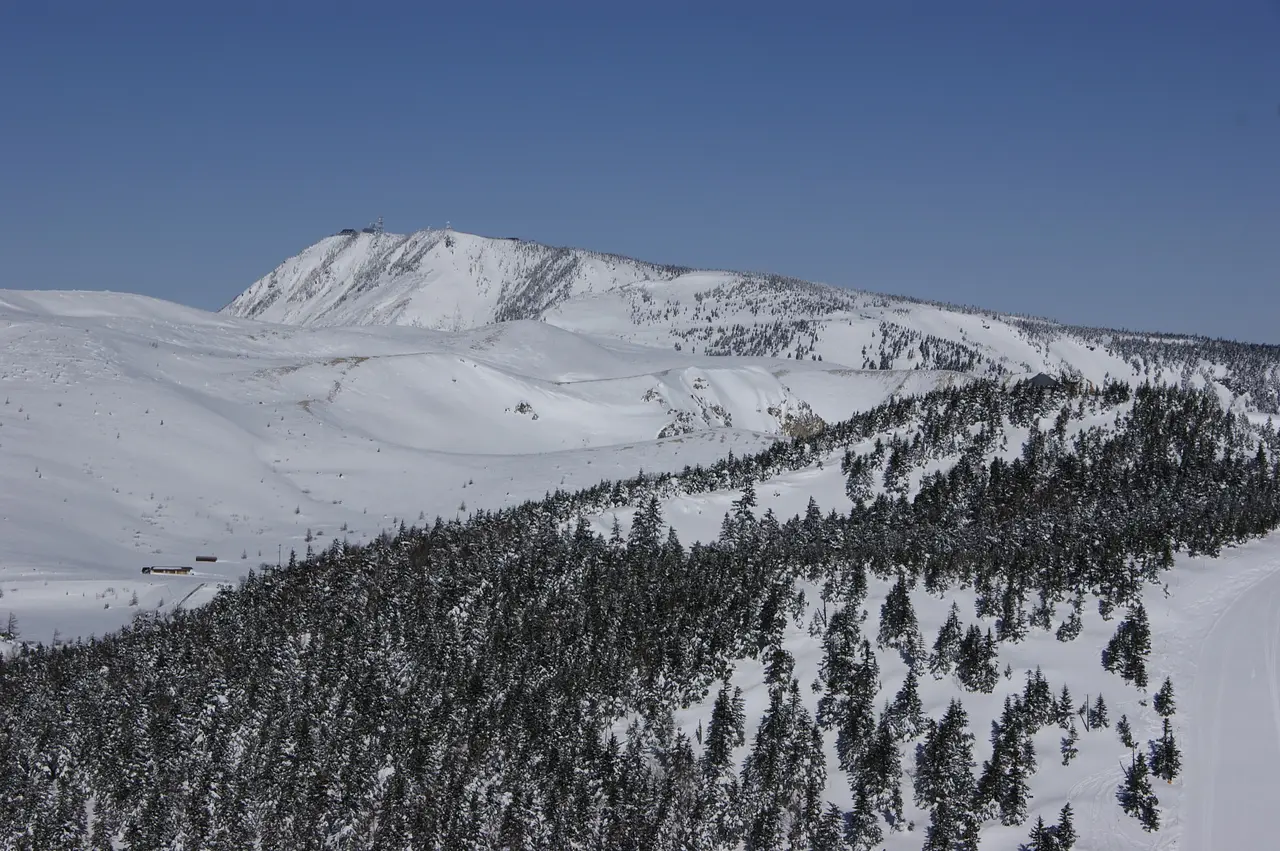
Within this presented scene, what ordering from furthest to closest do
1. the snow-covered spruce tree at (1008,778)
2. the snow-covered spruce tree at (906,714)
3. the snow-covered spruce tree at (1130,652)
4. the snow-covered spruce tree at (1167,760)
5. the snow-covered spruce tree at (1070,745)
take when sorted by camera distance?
the snow-covered spruce tree at (1130,652)
the snow-covered spruce tree at (906,714)
the snow-covered spruce tree at (1070,745)
the snow-covered spruce tree at (1167,760)
the snow-covered spruce tree at (1008,778)

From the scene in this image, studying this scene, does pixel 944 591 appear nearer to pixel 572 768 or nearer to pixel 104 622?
pixel 572 768

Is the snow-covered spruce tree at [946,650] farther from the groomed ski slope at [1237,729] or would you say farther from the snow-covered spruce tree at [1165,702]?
the groomed ski slope at [1237,729]

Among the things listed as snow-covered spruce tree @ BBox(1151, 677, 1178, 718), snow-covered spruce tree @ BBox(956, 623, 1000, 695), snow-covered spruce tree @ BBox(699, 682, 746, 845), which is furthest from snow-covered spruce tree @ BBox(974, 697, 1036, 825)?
snow-covered spruce tree @ BBox(699, 682, 746, 845)

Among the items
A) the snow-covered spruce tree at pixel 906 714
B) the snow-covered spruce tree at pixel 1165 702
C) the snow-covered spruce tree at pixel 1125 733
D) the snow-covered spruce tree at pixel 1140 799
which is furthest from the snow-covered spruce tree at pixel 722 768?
the snow-covered spruce tree at pixel 1165 702

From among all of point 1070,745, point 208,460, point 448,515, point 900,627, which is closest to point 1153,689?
point 1070,745

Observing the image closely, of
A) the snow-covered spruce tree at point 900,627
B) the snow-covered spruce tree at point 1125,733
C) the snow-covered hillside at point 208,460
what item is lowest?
the snow-covered spruce tree at point 1125,733

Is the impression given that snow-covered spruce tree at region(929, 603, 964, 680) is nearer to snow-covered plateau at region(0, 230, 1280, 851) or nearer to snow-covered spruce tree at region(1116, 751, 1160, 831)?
snow-covered plateau at region(0, 230, 1280, 851)

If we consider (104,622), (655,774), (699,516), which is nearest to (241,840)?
(655,774)

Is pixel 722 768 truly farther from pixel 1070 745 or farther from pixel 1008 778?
pixel 1070 745
